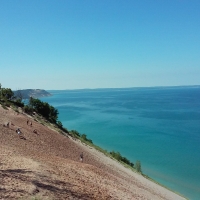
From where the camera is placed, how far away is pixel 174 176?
42.9 m

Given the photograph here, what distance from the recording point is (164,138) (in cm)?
7194

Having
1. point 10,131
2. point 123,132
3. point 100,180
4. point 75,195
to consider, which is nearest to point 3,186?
point 75,195

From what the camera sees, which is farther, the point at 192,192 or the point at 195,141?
the point at 195,141

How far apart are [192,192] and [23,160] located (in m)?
29.7

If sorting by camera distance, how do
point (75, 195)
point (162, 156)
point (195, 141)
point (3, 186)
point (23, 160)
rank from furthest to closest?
point (195, 141)
point (162, 156)
point (23, 160)
point (75, 195)
point (3, 186)

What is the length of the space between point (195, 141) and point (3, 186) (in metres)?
63.8

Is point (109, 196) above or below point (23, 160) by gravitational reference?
below

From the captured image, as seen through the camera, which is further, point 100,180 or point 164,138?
point 164,138

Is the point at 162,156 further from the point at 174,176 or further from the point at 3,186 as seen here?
Answer: the point at 3,186

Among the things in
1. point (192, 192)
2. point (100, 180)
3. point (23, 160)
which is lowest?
point (192, 192)

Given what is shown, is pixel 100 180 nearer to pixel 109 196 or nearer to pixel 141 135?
pixel 109 196

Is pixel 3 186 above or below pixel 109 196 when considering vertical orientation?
above

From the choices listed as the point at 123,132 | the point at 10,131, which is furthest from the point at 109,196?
the point at 123,132

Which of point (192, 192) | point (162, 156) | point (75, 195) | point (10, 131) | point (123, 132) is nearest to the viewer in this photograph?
point (75, 195)
